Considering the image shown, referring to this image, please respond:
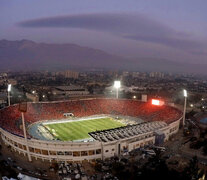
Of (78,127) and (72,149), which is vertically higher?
(72,149)

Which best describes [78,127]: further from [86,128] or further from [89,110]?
[89,110]

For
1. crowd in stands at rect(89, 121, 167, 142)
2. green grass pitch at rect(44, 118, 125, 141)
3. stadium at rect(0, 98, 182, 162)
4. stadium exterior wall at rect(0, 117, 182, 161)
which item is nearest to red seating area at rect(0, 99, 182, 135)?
stadium at rect(0, 98, 182, 162)

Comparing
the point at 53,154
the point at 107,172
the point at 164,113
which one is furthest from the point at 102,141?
the point at 164,113

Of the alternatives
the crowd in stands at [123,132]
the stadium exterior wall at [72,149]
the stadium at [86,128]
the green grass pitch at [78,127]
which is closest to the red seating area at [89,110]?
the stadium at [86,128]

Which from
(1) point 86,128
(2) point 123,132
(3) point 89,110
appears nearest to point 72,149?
(2) point 123,132

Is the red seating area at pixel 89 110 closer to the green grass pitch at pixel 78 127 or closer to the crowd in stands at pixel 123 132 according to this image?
the green grass pitch at pixel 78 127

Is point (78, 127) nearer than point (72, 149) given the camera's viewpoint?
No

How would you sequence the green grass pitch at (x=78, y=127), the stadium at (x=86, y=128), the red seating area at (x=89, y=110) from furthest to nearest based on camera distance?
the red seating area at (x=89, y=110), the green grass pitch at (x=78, y=127), the stadium at (x=86, y=128)
